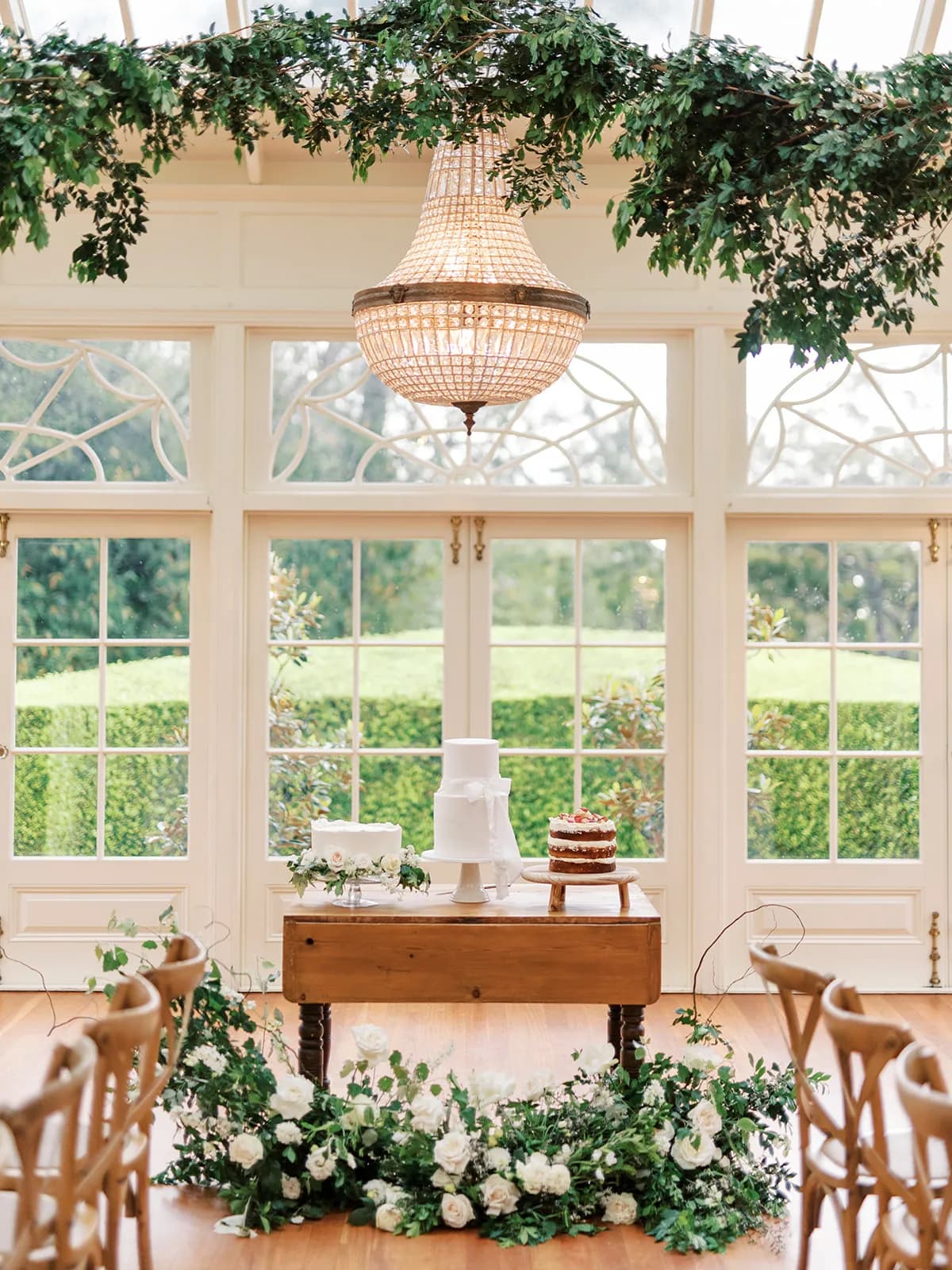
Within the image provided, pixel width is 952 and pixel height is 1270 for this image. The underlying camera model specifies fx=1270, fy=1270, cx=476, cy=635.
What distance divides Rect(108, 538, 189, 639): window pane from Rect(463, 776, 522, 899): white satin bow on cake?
7.44 feet

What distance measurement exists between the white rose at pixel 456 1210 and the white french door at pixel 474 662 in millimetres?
2368

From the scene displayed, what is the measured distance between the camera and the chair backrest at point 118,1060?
202cm

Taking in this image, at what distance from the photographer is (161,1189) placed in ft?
10.6

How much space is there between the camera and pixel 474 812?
136 inches

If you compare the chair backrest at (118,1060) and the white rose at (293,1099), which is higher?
the chair backrest at (118,1060)

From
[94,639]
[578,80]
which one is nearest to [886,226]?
[578,80]

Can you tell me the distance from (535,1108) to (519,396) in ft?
6.10

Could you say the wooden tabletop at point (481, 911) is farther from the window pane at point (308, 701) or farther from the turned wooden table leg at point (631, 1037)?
the window pane at point (308, 701)

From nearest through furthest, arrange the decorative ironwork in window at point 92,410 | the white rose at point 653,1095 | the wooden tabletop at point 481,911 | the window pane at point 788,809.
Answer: the white rose at point 653,1095
the wooden tabletop at point 481,911
the decorative ironwork in window at point 92,410
the window pane at point 788,809

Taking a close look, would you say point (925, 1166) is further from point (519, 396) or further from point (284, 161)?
point (284, 161)

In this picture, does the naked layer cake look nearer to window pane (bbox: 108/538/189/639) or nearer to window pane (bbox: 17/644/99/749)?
window pane (bbox: 108/538/189/639)

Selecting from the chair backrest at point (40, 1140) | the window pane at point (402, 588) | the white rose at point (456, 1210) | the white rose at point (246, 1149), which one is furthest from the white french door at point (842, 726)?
the chair backrest at point (40, 1140)

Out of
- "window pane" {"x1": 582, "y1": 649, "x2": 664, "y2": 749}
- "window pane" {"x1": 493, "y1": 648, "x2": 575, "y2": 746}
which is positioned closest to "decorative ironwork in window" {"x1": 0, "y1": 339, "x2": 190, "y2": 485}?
"window pane" {"x1": 493, "y1": 648, "x2": 575, "y2": 746}

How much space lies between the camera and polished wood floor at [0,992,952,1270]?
9.51 feet
